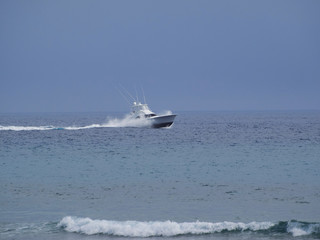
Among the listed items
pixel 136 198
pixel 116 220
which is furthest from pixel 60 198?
pixel 116 220

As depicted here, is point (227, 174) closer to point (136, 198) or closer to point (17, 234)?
point (136, 198)

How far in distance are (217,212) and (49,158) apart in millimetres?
21440

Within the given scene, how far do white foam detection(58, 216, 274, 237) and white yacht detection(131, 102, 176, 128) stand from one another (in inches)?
2057

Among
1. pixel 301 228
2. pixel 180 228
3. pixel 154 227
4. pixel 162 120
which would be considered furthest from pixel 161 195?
pixel 162 120

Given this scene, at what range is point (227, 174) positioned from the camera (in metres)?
28.0

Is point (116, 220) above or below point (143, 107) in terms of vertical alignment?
below

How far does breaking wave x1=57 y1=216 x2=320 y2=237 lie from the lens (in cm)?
1616

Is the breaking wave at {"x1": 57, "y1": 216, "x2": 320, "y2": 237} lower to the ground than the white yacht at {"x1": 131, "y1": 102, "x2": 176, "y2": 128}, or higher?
lower

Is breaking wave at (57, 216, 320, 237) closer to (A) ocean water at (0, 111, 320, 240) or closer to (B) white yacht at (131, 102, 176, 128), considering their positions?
(A) ocean water at (0, 111, 320, 240)

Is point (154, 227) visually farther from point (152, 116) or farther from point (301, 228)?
point (152, 116)

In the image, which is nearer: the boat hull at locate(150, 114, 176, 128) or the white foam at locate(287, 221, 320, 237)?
the white foam at locate(287, 221, 320, 237)

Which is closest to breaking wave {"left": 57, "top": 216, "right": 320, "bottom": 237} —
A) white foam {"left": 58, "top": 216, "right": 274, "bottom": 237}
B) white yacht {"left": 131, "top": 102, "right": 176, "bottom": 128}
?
white foam {"left": 58, "top": 216, "right": 274, "bottom": 237}

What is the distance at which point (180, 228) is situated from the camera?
16422 mm

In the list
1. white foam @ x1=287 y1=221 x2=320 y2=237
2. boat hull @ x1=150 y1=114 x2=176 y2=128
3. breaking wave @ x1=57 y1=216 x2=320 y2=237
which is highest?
boat hull @ x1=150 y1=114 x2=176 y2=128
